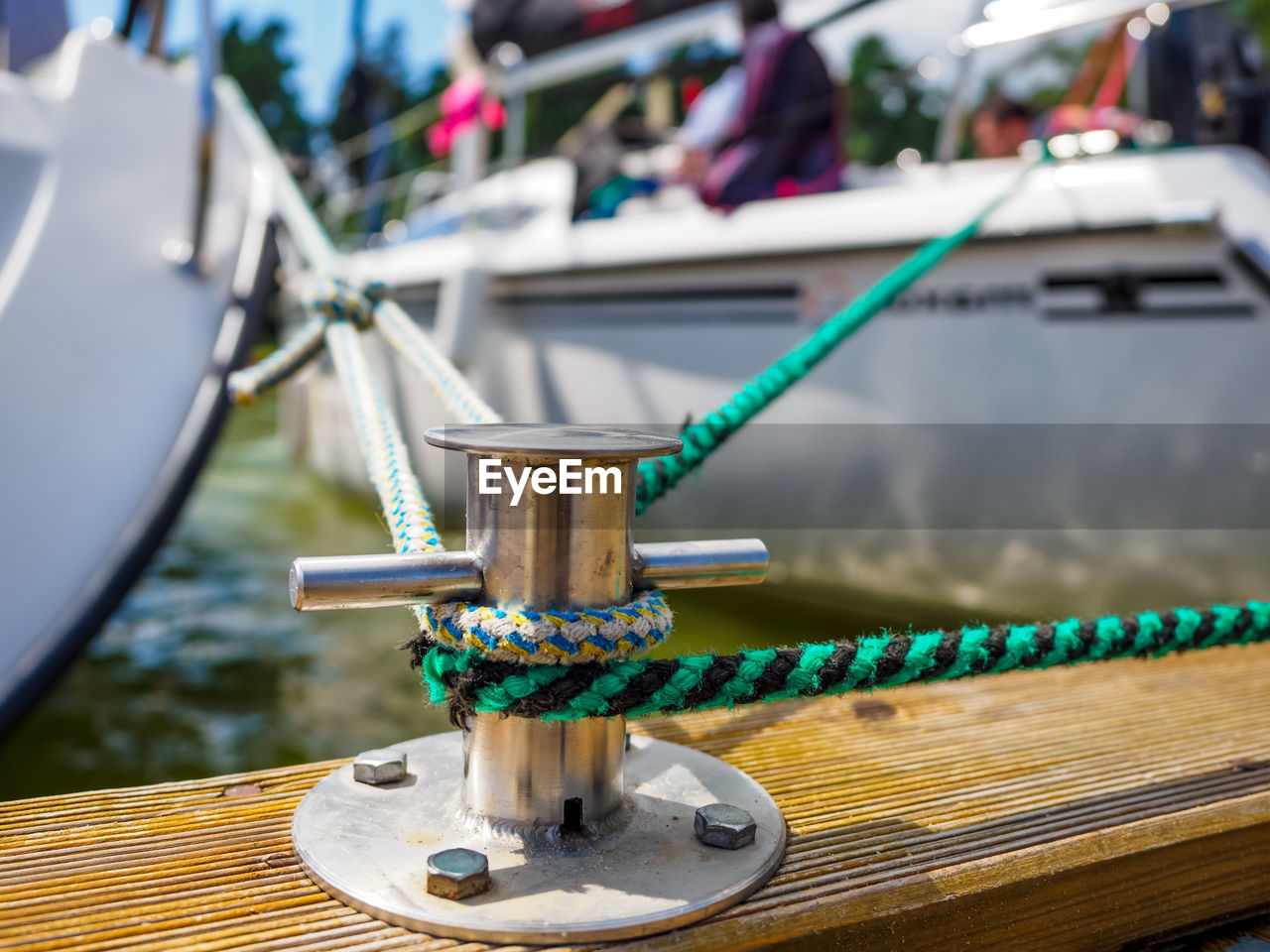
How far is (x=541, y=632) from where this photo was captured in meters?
0.85

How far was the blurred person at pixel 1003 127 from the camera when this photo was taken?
15.0ft

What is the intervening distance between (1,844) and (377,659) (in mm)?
2298

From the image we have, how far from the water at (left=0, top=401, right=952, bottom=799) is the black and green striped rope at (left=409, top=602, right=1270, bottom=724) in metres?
0.99

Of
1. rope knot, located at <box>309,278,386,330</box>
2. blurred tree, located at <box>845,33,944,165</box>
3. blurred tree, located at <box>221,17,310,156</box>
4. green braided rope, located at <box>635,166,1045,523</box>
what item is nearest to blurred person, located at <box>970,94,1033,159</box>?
blurred tree, located at <box>845,33,944,165</box>

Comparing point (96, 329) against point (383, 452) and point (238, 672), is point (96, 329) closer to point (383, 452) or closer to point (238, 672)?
point (238, 672)

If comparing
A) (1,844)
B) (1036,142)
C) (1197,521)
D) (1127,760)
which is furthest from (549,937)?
(1036,142)

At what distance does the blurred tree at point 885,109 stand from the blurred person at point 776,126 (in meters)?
0.15

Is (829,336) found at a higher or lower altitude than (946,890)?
higher

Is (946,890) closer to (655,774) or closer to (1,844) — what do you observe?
(655,774)

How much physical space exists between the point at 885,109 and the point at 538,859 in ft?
Answer: 48.0

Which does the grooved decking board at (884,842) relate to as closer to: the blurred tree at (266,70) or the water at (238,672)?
the water at (238,672)

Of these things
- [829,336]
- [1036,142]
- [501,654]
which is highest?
[1036,142]

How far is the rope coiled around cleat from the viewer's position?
85cm

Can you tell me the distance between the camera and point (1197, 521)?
8.89ft
